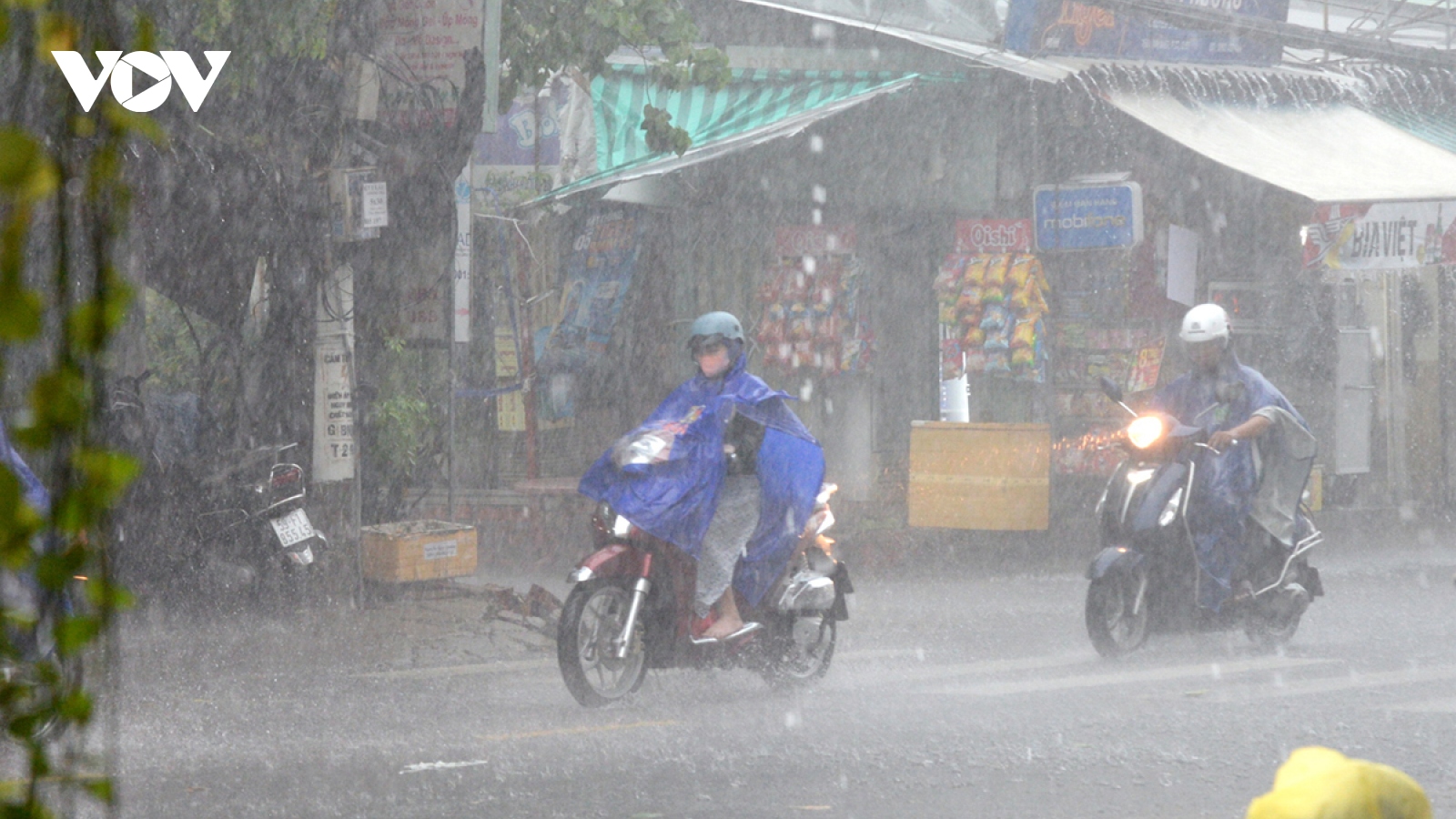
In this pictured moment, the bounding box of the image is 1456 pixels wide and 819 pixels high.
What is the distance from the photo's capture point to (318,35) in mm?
9898

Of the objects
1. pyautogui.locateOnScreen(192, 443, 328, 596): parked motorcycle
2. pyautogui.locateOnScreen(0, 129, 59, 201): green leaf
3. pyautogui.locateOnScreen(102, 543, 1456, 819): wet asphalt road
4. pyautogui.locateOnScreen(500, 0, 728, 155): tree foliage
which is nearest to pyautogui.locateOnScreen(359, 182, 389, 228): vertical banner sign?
pyautogui.locateOnScreen(192, 443, 328, 596): parked motorcycle

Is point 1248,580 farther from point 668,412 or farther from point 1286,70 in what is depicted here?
point 1286,70

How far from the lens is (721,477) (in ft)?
24.5

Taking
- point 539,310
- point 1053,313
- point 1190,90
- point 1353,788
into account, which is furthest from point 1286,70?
point 1353,788

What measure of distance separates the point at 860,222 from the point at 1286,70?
13.7 feet

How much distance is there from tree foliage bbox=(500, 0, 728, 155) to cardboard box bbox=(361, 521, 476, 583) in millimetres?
2919

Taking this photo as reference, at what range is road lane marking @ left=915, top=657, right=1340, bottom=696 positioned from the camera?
302 inches

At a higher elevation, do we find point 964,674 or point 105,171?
point 105,171

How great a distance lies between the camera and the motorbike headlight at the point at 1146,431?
8.79 meters

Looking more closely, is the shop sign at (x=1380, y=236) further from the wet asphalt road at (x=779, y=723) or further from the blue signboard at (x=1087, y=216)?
the wet asphalt road at (x=779, y=723)

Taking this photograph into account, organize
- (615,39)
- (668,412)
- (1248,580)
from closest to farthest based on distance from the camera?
(668,412) < (1248,580) < (615,39)

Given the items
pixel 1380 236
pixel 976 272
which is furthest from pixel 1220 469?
pixel 1380 236

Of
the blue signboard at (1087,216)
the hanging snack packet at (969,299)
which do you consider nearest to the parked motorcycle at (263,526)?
the hanging snack packet at (969,299)

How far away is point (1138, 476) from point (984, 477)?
413 cm
